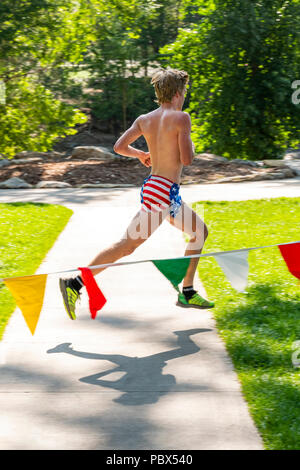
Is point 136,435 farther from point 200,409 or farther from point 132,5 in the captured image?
point 132,5

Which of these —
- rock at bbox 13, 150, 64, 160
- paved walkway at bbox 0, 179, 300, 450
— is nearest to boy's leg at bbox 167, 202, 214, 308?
paved walkway at bbox 0, 179, 300, 450

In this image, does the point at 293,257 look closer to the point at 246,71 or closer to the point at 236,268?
the point at 236,268

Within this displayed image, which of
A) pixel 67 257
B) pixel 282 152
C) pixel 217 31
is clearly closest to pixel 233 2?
pixel 217 31

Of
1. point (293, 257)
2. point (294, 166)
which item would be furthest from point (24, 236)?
point (294, 166)

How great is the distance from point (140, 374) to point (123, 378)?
0.39 ft

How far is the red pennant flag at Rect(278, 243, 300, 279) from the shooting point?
476 cm

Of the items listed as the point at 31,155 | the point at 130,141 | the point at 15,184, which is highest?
the point at 130,141

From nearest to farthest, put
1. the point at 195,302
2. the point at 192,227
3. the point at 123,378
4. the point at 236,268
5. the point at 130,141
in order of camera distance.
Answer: the point at 123,378
the point at 236,268
the point at 192,227
the point at 130,141
the point at 195,302

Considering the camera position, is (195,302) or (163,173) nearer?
(163,173)

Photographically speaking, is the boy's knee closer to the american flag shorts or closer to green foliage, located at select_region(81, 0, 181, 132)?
the american flag shorts

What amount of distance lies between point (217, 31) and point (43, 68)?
16.4 ft

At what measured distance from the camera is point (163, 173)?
5008 millimetres

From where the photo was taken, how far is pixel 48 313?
5.48 metres

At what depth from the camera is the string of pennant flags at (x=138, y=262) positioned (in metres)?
4.41
